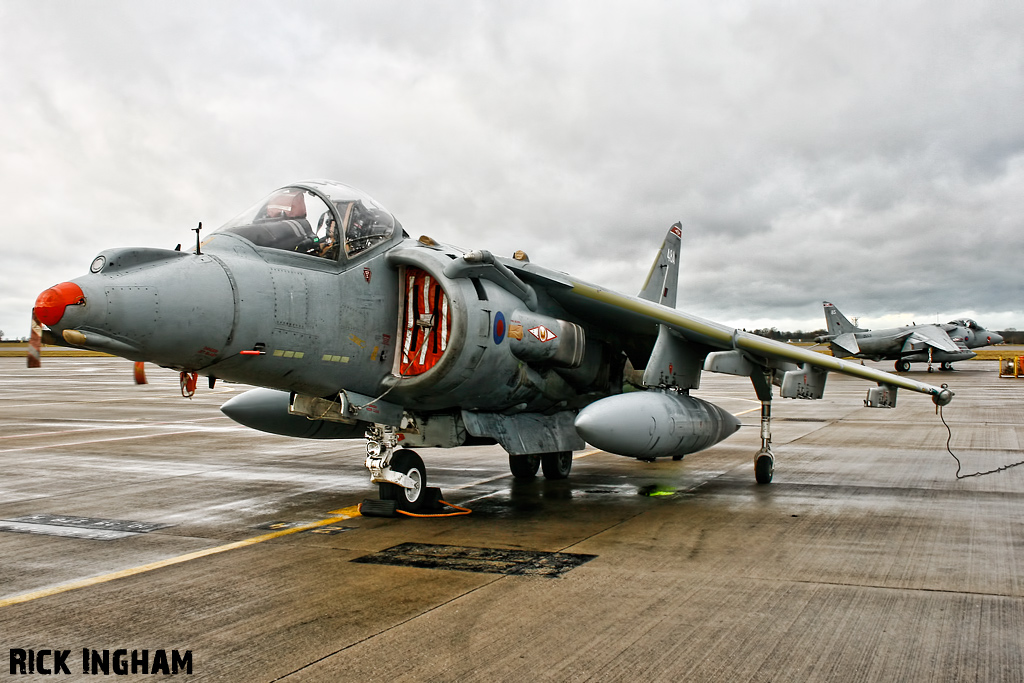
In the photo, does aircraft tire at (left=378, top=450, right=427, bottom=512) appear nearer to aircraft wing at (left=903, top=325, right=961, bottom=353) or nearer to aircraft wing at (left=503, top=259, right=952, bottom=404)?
aircraft wing at (left=503, top=259, right=952, bottom=404)

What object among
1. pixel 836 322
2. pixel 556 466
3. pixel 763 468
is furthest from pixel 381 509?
pixel 836 322

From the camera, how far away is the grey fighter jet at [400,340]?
18.3 feet

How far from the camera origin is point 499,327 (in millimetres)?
7617

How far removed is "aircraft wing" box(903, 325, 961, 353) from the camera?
145 ft

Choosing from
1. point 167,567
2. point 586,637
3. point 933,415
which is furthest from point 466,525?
point 933,415

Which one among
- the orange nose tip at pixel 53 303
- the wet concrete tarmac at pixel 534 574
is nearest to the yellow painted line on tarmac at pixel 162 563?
the wet concrete tarmac at pixel 534 574

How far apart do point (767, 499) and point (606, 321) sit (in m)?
2.81

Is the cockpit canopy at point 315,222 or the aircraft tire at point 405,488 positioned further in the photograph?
the aircraft tire at point 405,488

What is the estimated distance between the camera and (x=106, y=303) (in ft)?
16.9

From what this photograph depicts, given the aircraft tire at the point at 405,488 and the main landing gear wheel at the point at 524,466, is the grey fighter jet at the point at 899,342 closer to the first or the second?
the main landing gear wheel at the point at 524,466

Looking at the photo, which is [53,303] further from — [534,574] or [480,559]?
[534,574]

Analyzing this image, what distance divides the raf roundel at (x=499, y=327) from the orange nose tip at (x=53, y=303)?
147 inches

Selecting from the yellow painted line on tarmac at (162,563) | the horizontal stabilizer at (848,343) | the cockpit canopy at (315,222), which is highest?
the horizontal stabilizer at (848,343)

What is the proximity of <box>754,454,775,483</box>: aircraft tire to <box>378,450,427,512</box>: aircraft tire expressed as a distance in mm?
4668
